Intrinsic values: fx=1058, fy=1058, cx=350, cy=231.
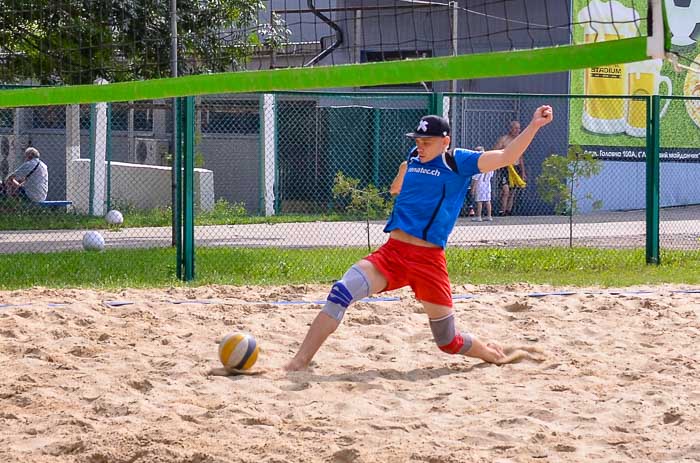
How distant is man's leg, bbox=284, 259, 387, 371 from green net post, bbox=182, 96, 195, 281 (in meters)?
4.70

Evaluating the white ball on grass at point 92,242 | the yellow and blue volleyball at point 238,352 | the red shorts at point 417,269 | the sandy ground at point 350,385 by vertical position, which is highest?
the red shorts at point 417,269

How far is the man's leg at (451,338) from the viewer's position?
645cm

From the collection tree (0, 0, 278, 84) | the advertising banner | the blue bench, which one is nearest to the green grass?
tree (0, 0, 278, 84)

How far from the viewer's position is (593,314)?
28.3 feet

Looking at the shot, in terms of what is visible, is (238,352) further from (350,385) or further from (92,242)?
(92,242)

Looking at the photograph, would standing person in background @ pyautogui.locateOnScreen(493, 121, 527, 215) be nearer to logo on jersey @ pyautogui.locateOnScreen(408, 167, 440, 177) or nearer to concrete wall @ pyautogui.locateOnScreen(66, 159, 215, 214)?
concrete wall @ pyautogui.locateOnScreen(66, 159, 215, 214)

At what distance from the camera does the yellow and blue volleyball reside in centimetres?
→ 635

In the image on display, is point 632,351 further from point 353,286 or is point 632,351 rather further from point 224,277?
point 224,277

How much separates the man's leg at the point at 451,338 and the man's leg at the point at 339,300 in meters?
0.34

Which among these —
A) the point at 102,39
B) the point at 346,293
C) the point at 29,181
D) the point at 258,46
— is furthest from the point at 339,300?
the point at 29,181

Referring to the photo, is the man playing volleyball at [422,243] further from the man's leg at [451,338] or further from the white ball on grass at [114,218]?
the white ball on grass at [114,218]

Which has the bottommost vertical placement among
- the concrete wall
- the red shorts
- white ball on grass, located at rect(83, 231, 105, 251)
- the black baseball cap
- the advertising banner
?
white ball on grass, located at rect(83, 231, 105, 251)

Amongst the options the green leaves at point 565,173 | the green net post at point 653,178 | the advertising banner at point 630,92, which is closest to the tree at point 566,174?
the green leaves at point 565,173

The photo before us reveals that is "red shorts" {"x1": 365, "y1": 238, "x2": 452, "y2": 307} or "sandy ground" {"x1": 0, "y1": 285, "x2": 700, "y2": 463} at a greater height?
"red shorts" {"x1": 365, "y1": 238, "x2": 452, "y2": 307}
